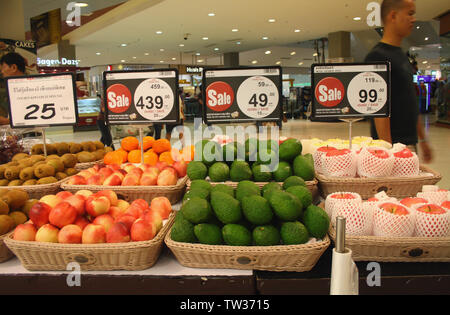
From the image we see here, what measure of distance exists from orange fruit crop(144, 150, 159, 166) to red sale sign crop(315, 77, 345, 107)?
0.99 m

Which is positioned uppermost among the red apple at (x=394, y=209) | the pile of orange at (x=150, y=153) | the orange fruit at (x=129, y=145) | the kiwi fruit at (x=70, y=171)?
the orange fruit at (x=129, y=145)

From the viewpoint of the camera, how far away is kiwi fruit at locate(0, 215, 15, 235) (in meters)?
1.42

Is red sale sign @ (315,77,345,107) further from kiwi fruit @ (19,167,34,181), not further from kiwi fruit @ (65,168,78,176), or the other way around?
kiwi fruit @ (19,167,34,181)

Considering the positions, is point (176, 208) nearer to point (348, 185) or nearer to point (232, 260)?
point (232, 260)

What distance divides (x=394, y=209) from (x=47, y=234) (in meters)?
1.21

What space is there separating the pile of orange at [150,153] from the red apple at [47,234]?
88cm

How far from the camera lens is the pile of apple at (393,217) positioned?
1269mm

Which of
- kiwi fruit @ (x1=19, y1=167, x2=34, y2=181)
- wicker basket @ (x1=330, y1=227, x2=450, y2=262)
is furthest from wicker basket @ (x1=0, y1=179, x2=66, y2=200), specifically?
wicker basket @ (x1=330, y1=227, x2=450, y2=262)

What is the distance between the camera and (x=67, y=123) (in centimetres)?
216

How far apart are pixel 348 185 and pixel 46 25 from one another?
11.3 m

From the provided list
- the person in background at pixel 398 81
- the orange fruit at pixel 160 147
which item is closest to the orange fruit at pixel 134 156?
the orange fruit at pixel 160 147

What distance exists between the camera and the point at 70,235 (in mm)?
1306

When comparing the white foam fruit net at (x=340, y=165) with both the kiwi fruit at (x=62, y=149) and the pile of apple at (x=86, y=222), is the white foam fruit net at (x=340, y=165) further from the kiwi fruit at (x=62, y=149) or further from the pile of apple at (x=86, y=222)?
the kiwi fruit at (x=62, y=149)
